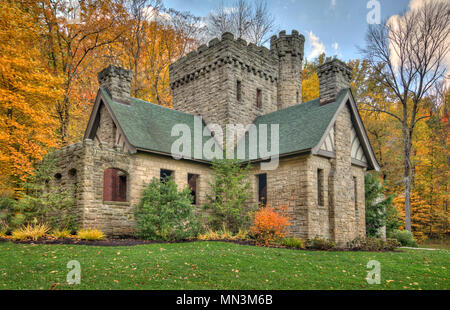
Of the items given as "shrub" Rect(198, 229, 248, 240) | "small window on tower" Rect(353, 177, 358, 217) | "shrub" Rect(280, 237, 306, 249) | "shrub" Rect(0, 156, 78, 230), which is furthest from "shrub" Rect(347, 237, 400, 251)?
"shrub" Rect(0, 156, 78, 230)

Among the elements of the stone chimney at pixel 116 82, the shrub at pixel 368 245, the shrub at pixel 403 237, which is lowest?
the shrub at pixel 403 237

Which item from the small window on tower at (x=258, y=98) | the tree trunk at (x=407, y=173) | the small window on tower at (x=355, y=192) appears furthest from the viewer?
the tree trunk at (x=407, y=173)

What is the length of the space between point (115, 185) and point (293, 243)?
8.20m

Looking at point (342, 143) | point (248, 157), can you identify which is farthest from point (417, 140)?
point (248, 157)

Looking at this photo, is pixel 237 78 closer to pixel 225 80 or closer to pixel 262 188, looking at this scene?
pixel 225 80

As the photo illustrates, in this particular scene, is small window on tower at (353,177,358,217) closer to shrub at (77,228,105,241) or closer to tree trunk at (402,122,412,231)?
tree trunk at (402,122,412,231)

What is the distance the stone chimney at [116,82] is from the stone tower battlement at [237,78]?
17.4 feet

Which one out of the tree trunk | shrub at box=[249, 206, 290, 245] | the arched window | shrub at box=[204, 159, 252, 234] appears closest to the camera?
shrub at box=[249, 206, 290, 245]

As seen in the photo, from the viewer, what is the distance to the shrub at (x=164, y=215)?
45.8 feet

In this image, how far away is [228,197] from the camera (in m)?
16.6

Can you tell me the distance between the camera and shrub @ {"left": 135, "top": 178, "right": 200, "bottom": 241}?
14.0m

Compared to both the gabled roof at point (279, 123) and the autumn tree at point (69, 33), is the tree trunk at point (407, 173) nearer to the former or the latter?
the gabled roof at point (279, 123)

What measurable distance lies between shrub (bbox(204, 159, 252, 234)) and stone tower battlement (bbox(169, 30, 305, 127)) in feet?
13.7

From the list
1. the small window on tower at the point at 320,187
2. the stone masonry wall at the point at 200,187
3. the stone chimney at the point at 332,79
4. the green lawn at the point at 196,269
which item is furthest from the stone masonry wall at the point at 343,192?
the green lawn at the point at 196,269
